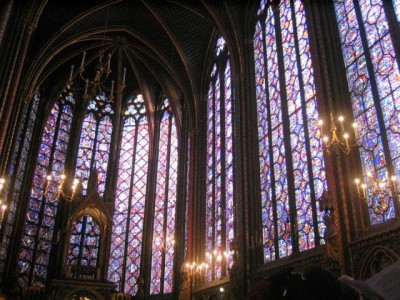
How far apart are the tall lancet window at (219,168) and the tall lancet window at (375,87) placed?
6.71 meters


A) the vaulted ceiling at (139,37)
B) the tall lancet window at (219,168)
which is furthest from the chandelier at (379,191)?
the vaulted ceiling at (139,37)

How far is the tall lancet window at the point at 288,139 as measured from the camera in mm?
12031

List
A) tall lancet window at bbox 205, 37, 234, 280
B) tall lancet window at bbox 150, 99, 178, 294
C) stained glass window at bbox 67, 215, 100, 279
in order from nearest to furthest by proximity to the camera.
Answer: tall lancet window at bbox 205, 37, 234, 280 → stained glass window at bbox 67, 215, 100, 279 → tall lancet window at bbox 150, 99, 178, 294

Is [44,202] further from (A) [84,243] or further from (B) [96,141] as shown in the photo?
(B) [96,141]

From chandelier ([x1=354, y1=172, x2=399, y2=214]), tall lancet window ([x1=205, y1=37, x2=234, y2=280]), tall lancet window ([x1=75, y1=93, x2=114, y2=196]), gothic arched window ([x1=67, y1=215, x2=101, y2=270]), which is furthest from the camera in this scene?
tall lancet window ([x1=75, y1=93, x2=114, y2=196])

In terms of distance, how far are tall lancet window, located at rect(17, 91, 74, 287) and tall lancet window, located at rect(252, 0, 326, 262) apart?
927 cm

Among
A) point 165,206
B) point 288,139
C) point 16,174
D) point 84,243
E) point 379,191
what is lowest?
point 379,191

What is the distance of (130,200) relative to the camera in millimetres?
22859

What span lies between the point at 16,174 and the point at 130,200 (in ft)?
18.7

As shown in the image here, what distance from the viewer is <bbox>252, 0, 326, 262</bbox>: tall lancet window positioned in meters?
12.0

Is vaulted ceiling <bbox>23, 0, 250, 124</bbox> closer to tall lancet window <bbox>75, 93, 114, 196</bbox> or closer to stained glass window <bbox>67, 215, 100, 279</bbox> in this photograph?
tall lancet window <bbox>75, 93, 114, 196</bbox>

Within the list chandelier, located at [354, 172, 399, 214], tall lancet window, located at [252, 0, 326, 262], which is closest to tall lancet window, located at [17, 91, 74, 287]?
tall lancet window, located at [252, 0, 326, 262]

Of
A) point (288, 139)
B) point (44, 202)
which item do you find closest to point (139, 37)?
point (44, 202)

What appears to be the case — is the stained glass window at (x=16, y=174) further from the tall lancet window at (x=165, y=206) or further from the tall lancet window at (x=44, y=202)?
the tall lancet window at (x=165, y=206)
